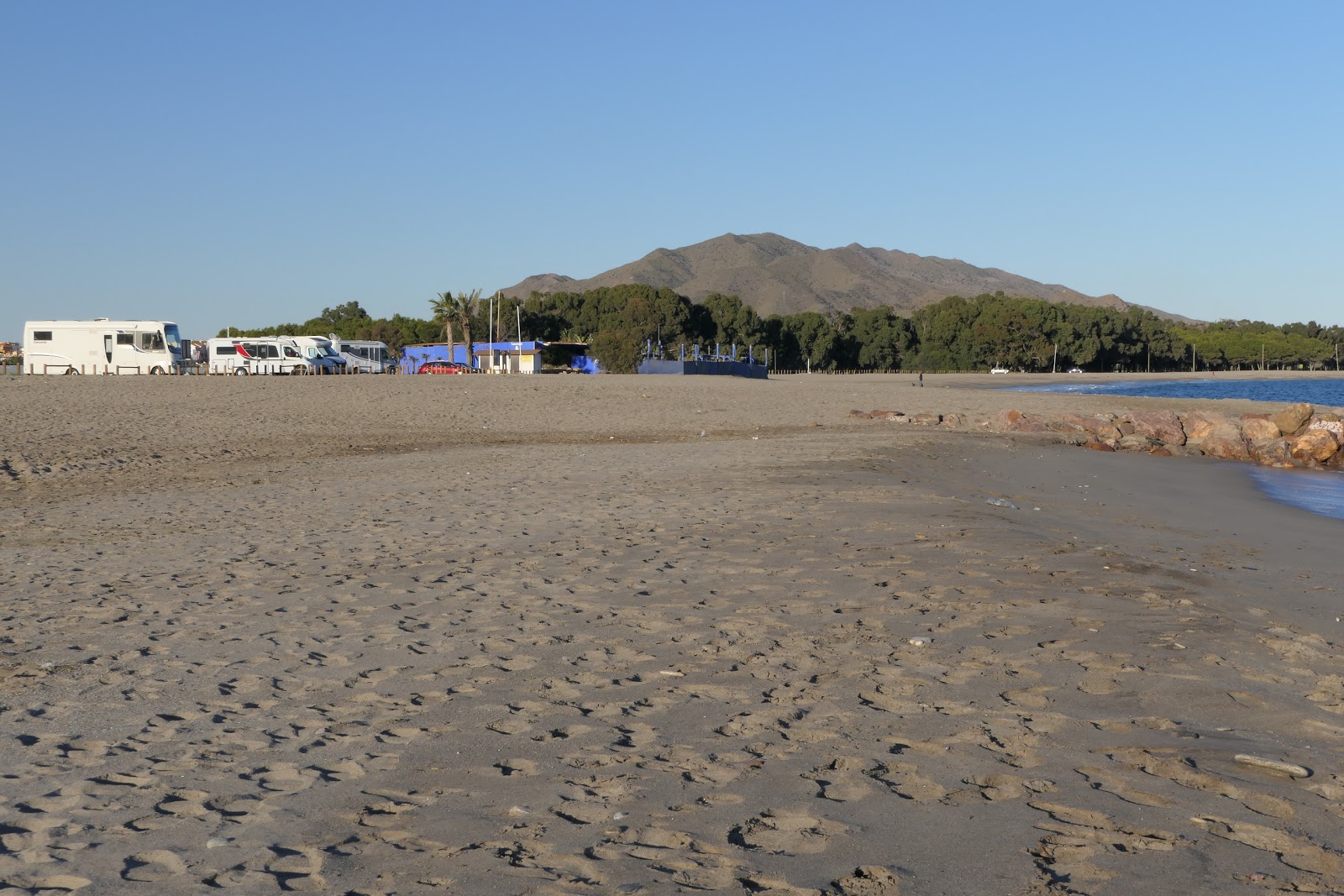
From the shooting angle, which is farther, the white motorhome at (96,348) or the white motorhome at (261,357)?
the white motorhome at (261,357)

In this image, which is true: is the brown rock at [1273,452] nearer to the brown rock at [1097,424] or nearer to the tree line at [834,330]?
the brown rock at [1097,424]

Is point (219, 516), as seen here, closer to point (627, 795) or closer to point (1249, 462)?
point (627, 795)

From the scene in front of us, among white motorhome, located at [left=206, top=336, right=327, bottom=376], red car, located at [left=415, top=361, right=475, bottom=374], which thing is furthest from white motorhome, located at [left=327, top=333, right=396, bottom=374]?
red car, located at [left=415, top=361, right=475, bottom=374]

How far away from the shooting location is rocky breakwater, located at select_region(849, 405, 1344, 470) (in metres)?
22.4

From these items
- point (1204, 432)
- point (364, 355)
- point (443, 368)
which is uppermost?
point (364, 355)

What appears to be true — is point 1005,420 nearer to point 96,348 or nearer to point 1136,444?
point 1136,444

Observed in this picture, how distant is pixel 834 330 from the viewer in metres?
132

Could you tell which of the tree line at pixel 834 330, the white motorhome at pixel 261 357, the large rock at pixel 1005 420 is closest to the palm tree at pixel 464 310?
the tree line at pixel 834 330

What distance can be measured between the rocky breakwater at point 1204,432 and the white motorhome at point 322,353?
38.1m

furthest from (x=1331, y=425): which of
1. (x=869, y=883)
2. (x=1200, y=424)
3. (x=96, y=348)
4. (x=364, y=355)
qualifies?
(x=364, y=355)

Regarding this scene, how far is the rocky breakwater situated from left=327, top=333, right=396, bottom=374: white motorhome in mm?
42111

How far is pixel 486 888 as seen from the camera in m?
3.37

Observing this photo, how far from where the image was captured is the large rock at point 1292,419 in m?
24.1

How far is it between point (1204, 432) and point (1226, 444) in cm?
78
